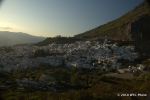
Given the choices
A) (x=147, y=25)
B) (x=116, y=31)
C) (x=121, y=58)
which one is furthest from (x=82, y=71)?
(x=116, y=31)

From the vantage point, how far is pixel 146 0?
41.0ft

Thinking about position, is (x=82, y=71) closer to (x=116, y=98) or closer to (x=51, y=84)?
(x=51, y=84)

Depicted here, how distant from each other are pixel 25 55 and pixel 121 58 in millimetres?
32318

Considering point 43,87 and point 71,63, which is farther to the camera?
point 71,63

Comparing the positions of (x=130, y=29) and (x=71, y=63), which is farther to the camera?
(x=130, y=29)

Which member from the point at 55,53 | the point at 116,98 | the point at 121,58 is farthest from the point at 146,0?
the point at 55,53

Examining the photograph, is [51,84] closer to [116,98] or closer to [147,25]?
[116,98]

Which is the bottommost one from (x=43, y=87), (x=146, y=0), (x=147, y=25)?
(x=43, y=87)

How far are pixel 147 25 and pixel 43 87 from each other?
72733 mm

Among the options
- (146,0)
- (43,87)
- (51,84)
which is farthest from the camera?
(51,84)

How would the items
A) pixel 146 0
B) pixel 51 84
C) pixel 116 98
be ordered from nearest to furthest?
pixel 146 0 < pixel 116 98 < pixel 51 84

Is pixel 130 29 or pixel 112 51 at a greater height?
pixel 130 29

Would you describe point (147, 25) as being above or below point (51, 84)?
above

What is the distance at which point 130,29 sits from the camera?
116438 mm
